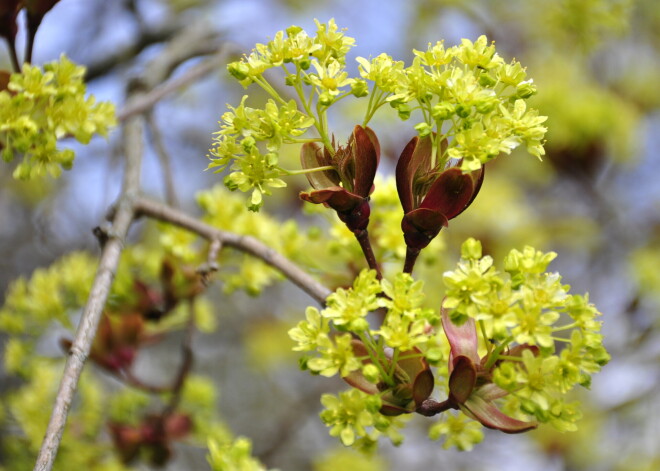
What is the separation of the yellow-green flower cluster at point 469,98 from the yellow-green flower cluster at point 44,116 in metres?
0.66

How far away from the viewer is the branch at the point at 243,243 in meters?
1.43

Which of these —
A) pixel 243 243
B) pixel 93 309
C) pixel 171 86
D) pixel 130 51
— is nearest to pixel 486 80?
pixel 243 243

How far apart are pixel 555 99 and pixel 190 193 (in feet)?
9.66

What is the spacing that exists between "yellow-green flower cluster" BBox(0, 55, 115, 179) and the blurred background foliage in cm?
59

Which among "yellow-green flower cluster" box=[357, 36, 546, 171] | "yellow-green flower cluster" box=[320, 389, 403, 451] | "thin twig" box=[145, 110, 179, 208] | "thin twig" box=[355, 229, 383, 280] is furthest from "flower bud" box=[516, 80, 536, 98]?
"thin twig" box=[145, 110, 179, 208]

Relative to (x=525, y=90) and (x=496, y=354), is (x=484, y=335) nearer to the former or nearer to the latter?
(x=496, y=354)

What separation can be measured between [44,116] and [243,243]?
49 cm

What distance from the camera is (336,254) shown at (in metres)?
1.84

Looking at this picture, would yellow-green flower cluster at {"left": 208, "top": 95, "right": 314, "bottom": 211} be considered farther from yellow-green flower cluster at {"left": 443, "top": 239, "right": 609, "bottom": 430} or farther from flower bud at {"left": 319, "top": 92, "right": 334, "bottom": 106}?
yellow-green flower cluster at {"left": 443, "top": 239, "right": 609, "bottom": 430}

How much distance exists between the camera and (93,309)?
4.47 feet

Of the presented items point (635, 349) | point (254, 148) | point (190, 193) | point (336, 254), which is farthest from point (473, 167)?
point (190, 193)

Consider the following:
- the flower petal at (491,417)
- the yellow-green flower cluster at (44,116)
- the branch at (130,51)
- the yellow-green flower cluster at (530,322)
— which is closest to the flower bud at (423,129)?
the yellow-green flower cluster at (530,322)

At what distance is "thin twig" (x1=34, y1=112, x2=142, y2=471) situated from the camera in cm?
114

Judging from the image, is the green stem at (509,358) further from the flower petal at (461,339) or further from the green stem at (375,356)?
the green stem at (375,356)
